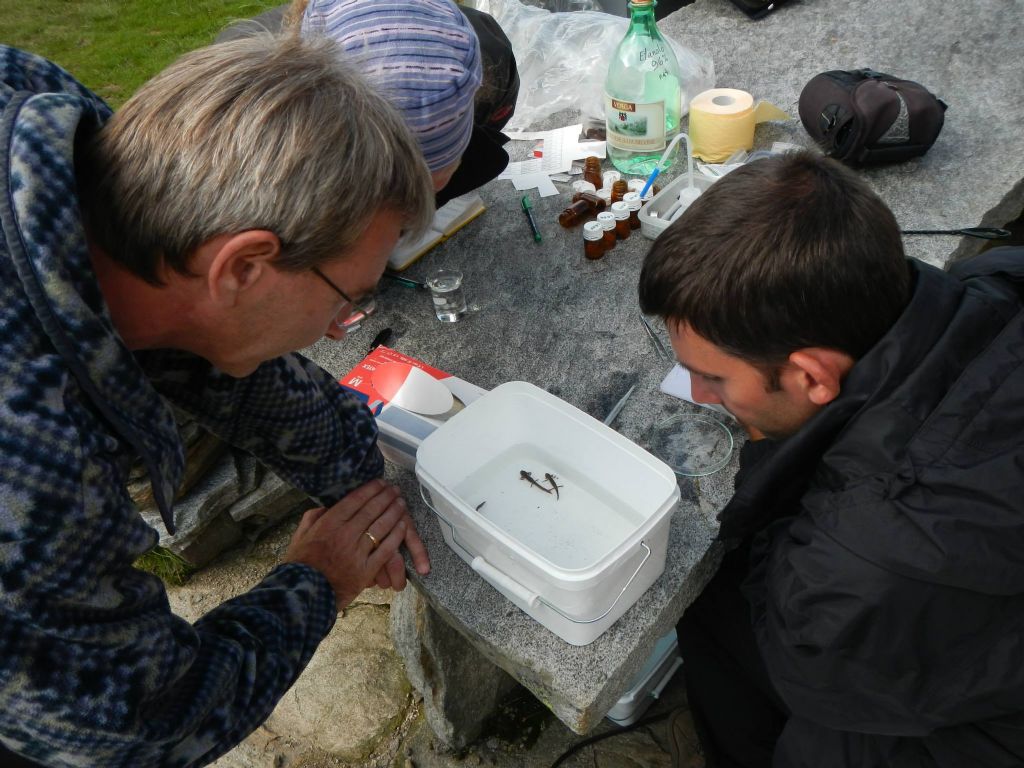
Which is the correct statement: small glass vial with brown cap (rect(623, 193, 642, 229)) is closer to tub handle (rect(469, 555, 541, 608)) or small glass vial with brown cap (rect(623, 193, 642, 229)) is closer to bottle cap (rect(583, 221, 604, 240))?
bottle cap (rect(583, 221, 604, 240))

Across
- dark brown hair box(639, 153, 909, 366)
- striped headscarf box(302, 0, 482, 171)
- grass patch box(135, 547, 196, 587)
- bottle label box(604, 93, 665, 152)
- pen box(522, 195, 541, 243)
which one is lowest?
grass patch box(135, 547, 196, 587)

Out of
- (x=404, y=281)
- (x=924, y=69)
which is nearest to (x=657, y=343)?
(x=404, y=281)

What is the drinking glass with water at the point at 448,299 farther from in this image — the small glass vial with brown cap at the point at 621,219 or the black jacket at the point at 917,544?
the black jacket at the point at 917,544

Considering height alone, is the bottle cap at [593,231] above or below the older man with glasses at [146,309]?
below

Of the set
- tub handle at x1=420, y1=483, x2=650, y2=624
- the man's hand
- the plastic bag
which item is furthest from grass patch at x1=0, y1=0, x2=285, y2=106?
tub handle at x1=420, y1=483, x2=650, y2=624

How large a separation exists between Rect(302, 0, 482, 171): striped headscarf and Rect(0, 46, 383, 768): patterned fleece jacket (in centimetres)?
63

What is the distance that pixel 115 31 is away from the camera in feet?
18.7

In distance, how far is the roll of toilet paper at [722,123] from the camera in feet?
7.89

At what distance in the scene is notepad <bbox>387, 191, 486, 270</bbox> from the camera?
2.30 m

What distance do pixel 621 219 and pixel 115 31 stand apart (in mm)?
5338

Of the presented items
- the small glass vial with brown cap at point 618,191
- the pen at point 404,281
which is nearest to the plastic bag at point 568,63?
the small glass vial with brown cap at point 618,191

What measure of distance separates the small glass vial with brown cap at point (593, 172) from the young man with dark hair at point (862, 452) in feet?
3.77

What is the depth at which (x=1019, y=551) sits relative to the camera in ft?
3.46

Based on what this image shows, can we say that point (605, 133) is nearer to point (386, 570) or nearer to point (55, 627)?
point (386, 570)
